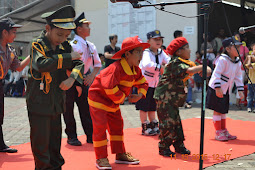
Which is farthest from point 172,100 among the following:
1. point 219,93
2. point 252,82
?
point 252,82

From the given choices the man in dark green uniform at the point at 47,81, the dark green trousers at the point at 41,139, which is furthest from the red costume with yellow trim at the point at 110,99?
the dark green trousers at the point at 41,139

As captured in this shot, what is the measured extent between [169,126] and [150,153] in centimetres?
50

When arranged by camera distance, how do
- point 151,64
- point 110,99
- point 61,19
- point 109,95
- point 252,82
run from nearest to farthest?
point 61,19
point 109,95
point 110,99
point 151,64
point 252,82

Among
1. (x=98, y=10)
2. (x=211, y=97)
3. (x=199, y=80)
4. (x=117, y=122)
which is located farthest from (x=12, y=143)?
(x=98, y=10)

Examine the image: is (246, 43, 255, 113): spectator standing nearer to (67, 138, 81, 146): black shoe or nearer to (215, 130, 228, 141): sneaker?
(215, 130, 228, 141): sneaker

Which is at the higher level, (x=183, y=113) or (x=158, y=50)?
(x=158, y=50)

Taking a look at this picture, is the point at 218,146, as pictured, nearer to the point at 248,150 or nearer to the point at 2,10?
the point at 248,150

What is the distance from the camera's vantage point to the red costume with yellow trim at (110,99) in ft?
12.2

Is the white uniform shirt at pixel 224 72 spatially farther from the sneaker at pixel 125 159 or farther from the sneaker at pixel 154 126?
the sneaker at pixel 125 159

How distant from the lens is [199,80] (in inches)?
437

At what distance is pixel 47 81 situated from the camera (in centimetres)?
308

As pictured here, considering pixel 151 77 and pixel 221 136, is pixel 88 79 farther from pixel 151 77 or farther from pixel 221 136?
pixel 221 136

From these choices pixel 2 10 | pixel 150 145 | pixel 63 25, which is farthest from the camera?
pixel 2 10

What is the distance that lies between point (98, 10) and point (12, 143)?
29.6ft
